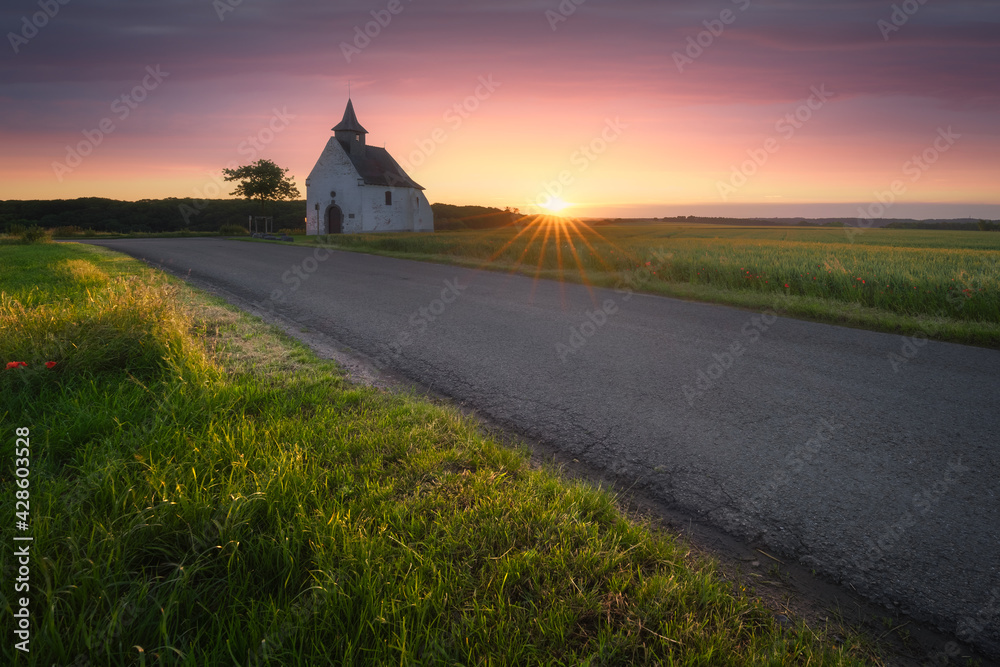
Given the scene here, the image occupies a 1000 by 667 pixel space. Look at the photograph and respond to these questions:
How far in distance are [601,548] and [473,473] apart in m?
0.90

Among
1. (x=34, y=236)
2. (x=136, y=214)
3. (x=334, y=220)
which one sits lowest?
(x=34, y=236)

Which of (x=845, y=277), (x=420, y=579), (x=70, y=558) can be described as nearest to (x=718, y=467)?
(x=420, y=579)

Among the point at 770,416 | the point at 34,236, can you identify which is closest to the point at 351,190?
the point at 34,236

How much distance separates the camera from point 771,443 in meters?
3.48

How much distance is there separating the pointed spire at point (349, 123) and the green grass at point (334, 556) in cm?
4908

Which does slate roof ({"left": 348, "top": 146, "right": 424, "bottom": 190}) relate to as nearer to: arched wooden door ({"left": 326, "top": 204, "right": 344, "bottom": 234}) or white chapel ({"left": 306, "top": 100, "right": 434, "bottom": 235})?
white chapel ({"left": 306, "top": 100, "right": 434, "bottom": 235})

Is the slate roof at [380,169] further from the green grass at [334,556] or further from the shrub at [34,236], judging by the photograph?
the green grass at [334,556]

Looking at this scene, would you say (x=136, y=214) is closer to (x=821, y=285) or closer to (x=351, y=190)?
(x=351, y=190)

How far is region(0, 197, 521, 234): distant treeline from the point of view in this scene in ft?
214

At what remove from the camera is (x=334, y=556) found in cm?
201

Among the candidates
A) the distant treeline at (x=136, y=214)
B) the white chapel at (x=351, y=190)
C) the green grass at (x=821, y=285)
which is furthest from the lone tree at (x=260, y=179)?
the green grass at (x=821, y=285)

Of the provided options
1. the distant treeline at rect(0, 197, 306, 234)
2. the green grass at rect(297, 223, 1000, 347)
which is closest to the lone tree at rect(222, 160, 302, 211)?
the distant treeline at rect(0, 197, 306, 234)

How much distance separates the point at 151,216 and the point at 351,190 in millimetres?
41454

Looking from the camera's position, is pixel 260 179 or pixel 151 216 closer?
pixel 260 179
